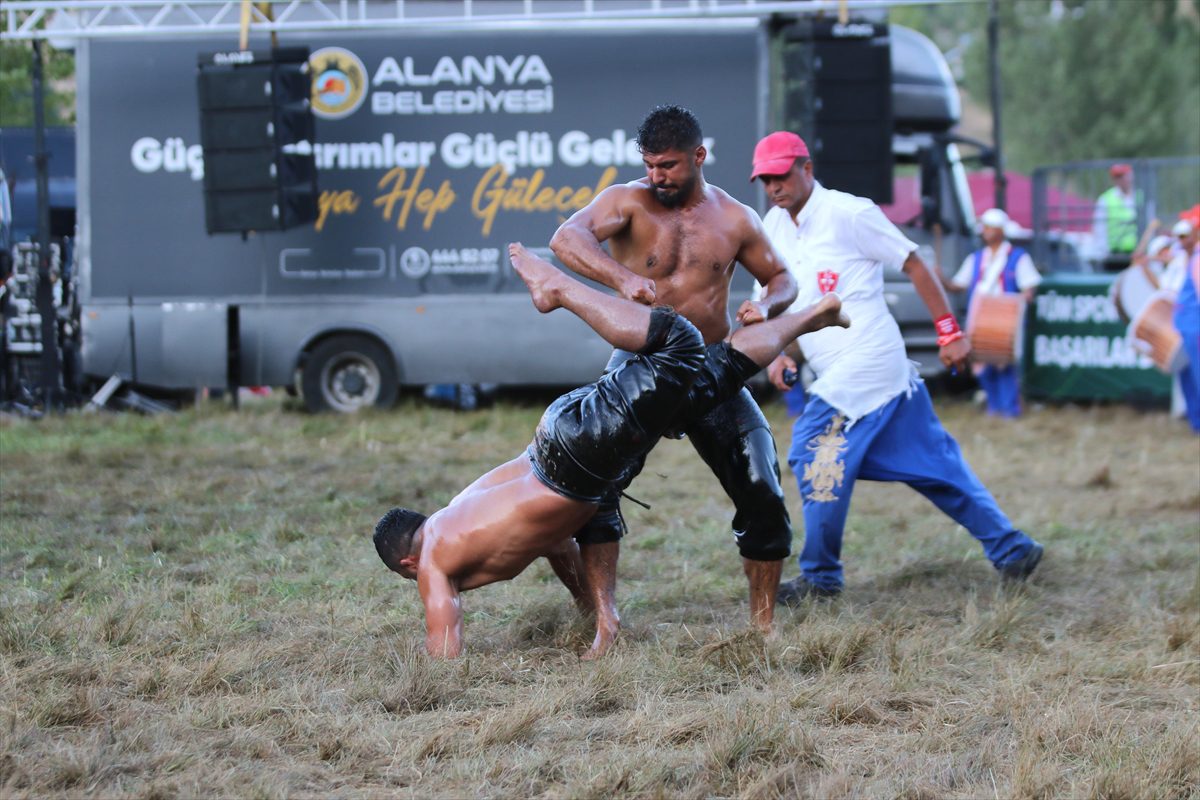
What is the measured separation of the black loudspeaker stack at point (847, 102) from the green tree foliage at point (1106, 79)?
61.0 ft

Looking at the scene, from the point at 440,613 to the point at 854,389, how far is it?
1.98 m

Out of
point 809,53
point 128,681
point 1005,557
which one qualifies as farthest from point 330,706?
point 809,53

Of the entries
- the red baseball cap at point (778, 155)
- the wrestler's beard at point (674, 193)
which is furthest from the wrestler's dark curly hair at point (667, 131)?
the red baseball cap at point (778, 155)

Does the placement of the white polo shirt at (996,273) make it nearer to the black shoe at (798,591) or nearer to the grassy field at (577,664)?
the grassy field at (577,664)

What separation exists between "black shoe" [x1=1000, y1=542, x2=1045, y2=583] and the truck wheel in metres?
7.35

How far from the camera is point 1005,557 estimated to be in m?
5.80

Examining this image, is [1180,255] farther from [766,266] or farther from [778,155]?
[766,266]

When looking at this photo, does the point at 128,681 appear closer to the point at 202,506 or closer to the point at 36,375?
the point at 202,506

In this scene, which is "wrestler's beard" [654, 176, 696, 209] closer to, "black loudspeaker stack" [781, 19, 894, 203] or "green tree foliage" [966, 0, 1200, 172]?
"black loudspeaker stack" [781, 19, 894, 203]

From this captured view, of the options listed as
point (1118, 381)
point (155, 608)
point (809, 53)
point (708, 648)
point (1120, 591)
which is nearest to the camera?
point (708, 648)

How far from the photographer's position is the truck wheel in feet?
40.3

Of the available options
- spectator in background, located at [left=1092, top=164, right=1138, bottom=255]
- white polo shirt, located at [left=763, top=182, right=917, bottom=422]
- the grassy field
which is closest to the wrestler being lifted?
the grassy field

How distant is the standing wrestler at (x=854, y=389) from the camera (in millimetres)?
5574

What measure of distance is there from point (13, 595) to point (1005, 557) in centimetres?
374
